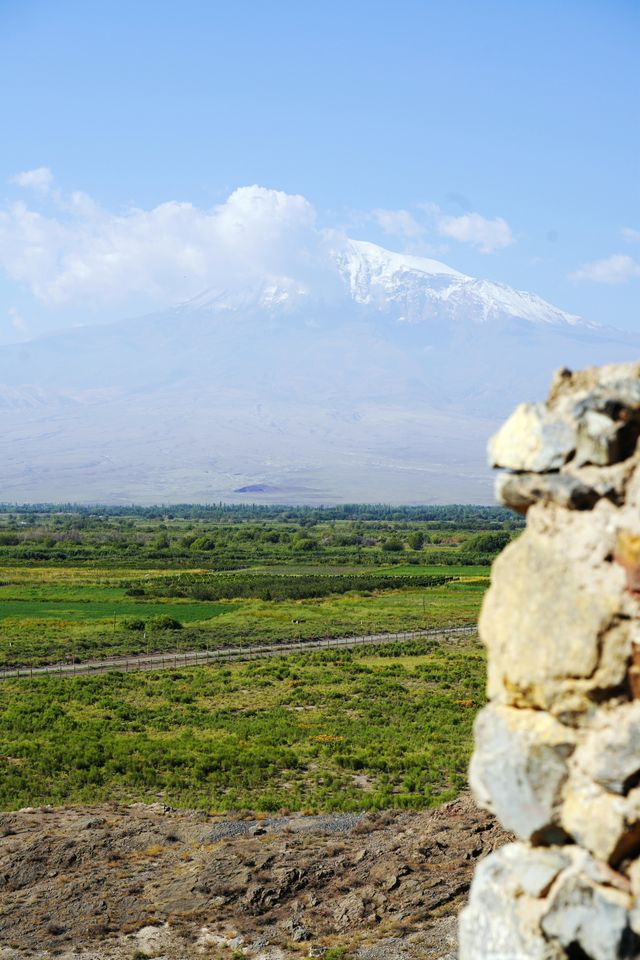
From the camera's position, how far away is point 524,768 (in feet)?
21.4

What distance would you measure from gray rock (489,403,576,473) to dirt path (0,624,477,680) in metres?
43.7

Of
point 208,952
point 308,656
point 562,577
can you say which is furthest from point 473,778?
point 308,656

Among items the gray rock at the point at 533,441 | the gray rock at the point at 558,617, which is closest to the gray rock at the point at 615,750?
the gray rock at the point at 558,617

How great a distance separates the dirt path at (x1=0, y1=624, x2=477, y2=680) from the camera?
4916 centimetres

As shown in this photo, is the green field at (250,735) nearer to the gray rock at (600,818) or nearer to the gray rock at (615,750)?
the gray rock at (600,818)

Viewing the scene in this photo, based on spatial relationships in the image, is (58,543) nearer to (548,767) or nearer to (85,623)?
(85,623)

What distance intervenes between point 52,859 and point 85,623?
48732 mm

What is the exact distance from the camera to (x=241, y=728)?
3438 cm

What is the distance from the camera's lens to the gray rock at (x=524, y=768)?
638 cm

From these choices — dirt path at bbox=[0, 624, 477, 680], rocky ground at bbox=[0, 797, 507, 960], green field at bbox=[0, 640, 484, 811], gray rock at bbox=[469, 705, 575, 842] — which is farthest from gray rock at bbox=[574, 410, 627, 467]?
dirt path at bbox=[0, 624, 477, 680]

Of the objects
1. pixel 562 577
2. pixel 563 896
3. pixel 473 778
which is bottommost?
pixel 563 896

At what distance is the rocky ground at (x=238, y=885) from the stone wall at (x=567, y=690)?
9522mm

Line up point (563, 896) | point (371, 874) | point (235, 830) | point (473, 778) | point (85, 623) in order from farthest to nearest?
point (85, 623), point (235, 830), point (371, 874), point (473, 778), point (563, 896)

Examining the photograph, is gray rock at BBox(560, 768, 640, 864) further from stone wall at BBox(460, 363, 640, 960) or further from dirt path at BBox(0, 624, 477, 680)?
dirt path at BBox(0, 624, 477, 680)
